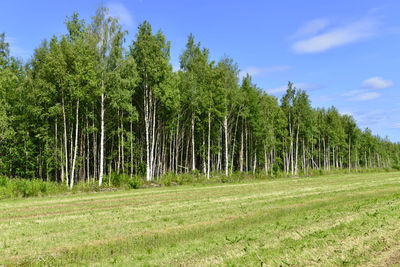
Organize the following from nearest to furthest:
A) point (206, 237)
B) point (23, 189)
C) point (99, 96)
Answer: point (206, 237) < point (23, 189) < point (99, 96)

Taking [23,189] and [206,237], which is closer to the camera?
[206,237]

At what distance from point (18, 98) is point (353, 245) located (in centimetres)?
4149

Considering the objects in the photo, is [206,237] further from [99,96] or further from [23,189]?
[99,96]

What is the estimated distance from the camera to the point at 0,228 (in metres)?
11.3

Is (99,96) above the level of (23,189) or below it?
above

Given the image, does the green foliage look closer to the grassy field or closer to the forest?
the forest

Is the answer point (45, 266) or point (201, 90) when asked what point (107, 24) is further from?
point (45, 266)

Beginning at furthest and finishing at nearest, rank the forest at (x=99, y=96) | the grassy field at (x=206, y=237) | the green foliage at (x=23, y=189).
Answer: the forest at (x=99, y=96) → the green foliage at (x=23, y=189) → the grassy field at (x=206, y=237)

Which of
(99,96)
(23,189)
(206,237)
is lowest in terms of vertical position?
(206,237)

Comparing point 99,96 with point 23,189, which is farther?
point 99,96

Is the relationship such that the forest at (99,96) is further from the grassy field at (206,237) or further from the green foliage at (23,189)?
the grassy field at (206,237)

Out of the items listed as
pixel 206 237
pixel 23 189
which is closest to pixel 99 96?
pixel 23 189

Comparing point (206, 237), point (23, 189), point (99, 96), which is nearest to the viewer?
point (206, 237)

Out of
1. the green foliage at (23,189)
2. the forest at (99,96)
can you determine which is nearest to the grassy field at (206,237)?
the green foliage at (23,189)
